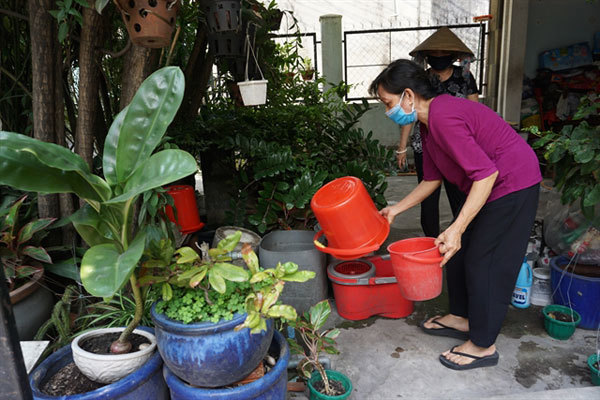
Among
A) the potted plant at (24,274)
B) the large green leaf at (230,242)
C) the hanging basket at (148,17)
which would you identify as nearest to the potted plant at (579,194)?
the large green leaf at (230,242)

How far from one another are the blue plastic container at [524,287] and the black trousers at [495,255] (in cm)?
63

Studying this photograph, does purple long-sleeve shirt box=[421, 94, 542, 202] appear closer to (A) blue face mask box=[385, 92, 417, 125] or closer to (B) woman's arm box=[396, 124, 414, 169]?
(A) blue face mask box=[385, 92, 417, 125]

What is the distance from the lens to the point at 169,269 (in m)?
1.39

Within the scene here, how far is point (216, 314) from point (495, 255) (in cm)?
128

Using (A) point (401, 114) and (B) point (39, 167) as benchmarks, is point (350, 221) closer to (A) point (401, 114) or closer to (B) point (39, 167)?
(A) point (401, 114)

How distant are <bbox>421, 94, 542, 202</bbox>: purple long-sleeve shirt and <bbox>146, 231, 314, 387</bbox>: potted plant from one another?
81 cm

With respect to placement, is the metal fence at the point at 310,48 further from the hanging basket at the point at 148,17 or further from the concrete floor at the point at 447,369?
the hanging basket at the point at 148,17

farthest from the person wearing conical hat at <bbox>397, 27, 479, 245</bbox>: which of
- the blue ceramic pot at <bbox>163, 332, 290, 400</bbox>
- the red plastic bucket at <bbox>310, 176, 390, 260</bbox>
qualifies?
the blue ceramic pot at <bbox>163, 332, 290, 400</bbox>

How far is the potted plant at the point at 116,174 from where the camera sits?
3.34ft

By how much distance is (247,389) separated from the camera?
1.32 metres

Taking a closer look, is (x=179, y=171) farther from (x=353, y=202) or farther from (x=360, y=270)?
(x=360, y=270)

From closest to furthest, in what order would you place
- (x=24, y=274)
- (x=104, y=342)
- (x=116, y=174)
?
(x=116, y=174) → (x=104, y=342) → (x=24, y=274)

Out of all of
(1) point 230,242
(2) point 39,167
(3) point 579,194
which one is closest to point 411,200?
(3) point 579,194

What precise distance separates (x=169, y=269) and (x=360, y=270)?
4.70 feet
